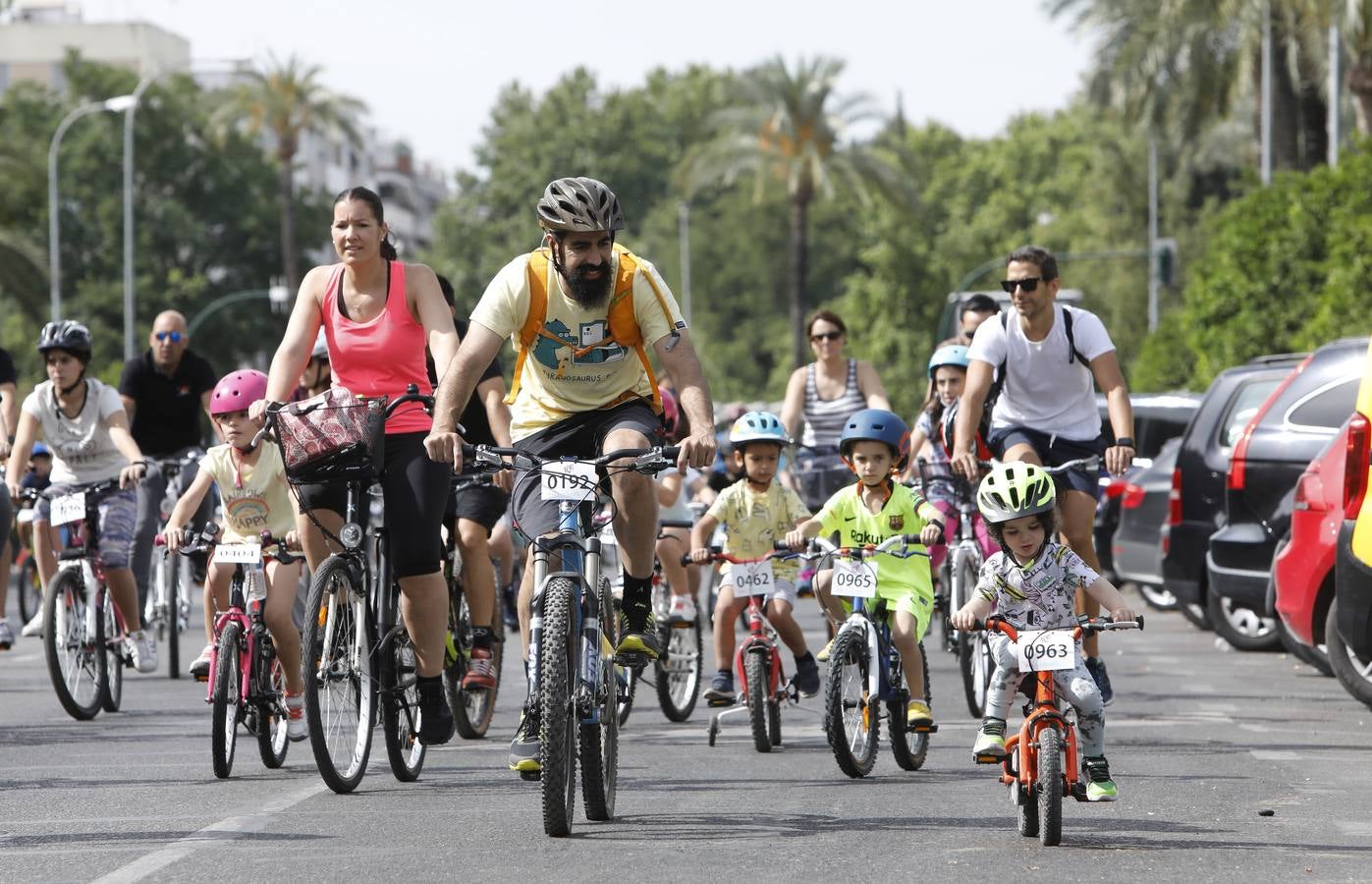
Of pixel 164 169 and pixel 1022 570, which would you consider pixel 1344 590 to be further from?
pixel 164 169

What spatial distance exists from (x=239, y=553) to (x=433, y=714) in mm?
1546

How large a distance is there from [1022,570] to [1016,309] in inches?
114

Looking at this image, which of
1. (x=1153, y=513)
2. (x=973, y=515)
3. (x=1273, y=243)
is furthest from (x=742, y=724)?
(x=1273, y=243)

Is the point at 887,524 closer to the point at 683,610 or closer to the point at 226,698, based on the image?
the point at 683,610

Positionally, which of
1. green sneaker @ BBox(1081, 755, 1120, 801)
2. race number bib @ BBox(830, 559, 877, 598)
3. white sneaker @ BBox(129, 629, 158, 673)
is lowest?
green sneaker @ BBox(1081, 755, 1120, 801)

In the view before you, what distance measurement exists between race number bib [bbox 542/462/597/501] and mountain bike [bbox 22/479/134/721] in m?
4.66

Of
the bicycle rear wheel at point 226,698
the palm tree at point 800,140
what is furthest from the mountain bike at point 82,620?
the palm tree at point 800,140

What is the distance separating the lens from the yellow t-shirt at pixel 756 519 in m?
11.0

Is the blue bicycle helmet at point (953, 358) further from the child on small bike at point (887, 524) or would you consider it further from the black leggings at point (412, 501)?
the black leggings at point (412, 501)

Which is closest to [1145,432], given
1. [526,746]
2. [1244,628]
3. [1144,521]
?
[1144,521]

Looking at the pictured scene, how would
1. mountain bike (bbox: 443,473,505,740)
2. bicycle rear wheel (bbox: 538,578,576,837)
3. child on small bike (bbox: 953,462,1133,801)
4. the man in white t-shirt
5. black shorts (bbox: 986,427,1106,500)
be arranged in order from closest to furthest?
bicycle rear wheel (bbox: 538,578,576,837) → child on small bike (bbox: 953,462,1133,801) → mountain bike (bbox: 443,473,505,740) → the man in white t-shirt → black shorts (bbox: 986,427,1106,500)

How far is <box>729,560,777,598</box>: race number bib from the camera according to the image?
10469 millimetres

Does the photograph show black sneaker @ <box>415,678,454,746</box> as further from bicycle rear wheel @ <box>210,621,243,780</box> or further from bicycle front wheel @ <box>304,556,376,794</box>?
bicycle rear wheel @ <box>210,621,243,780</box>

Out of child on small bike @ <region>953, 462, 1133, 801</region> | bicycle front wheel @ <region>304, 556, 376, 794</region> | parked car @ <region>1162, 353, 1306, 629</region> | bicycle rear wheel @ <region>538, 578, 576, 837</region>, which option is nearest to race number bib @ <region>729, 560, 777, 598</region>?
bicycle front wheel @ <region>304, 556, 376, 794</region>
